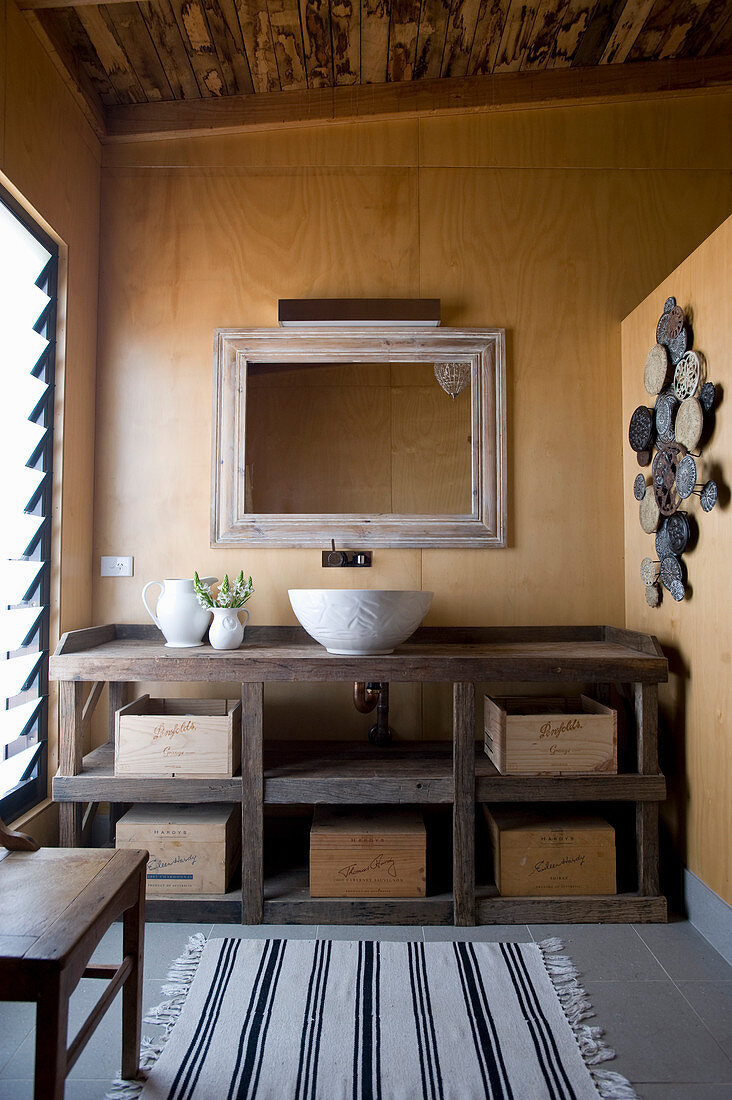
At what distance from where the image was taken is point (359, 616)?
6.95 feet

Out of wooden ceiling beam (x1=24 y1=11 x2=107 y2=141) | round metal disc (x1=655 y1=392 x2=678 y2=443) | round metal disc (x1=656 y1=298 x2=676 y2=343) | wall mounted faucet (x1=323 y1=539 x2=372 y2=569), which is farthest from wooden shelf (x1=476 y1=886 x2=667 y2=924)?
wooden ceiling beam (x1=24 y1=11 x2=107 y2=141)

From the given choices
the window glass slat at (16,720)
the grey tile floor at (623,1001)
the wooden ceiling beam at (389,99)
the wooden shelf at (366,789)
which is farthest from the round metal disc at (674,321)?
the window glass slat at (16,720)

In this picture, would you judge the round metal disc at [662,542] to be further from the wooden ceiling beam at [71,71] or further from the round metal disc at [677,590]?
the wooden ceiling beam at [71,71]

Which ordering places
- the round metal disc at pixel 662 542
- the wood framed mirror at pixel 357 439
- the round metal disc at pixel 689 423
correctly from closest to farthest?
the round metal disc at pixel 689 423
the round metal disc at pixel 662 542
the wood framed mirror at pixel 357 439

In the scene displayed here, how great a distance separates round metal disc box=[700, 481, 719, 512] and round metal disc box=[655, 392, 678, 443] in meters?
0.28

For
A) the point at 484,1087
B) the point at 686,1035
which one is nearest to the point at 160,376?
the point at 484,1087

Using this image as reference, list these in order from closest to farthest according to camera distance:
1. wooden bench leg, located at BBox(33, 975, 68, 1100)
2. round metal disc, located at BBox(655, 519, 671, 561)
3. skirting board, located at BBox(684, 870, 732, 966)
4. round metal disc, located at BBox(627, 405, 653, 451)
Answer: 1. wooden bench leg, located at BBox(33, 975, 68, 1100)
2. skirting board, located at BBox(684, 870, 732, 966)
3. round metal disc, located at BBox(655, 519, 671, 561)
4. round metal disc, located at BBox(627, 405, 653, 451)

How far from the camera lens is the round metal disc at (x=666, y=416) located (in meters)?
2.22

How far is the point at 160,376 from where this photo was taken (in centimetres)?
270

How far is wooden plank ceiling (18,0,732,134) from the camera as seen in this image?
2301mm

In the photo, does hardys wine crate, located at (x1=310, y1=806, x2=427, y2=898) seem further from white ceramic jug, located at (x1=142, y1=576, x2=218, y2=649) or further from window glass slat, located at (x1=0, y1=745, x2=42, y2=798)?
window glass slat, located at (x1=0, y1=745, x2=42, y2=798)

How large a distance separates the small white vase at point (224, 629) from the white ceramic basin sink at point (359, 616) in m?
0.24

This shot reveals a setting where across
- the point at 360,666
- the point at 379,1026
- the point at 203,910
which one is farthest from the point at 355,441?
the point at 379,1026

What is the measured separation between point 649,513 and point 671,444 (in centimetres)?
26
